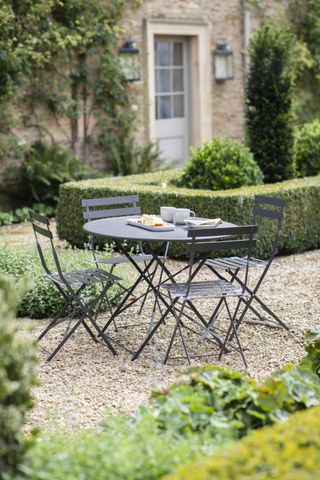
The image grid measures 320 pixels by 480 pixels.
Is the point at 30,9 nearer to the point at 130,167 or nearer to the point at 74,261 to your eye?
the point at 130,167

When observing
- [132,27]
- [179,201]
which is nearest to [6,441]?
[179,201]

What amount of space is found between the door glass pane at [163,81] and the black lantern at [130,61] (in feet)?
3.06

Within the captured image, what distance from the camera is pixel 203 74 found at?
1358 centimetres

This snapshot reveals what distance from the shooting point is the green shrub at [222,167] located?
8820 mm

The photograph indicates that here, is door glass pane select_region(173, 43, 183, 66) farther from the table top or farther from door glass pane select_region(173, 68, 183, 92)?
the table top

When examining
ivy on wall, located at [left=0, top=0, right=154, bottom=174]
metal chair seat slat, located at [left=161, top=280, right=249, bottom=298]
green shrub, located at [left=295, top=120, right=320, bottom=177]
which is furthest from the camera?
ivy on wall, located at [left=0, top=0, right=154, bottom=174]

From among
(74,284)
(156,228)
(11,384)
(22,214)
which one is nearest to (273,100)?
(22,214)

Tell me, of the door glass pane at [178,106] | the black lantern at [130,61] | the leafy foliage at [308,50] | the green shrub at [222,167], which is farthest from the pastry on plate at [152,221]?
the leafy foliage at [308,50]

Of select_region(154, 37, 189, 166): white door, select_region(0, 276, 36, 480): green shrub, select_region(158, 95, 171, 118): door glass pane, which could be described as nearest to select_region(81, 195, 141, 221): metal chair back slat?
select_region(0, 276, 36, 480): green shrub

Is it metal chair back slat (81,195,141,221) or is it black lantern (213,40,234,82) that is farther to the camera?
black lantern (213,40,234,82)

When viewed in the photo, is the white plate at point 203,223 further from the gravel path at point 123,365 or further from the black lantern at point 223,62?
the black lantern at point 223,62

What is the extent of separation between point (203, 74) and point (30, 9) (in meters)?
3.51

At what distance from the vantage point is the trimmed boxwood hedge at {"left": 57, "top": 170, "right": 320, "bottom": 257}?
793 cm

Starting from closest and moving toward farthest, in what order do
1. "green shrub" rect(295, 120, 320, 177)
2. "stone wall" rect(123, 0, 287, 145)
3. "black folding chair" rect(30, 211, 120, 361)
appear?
"black folding chair" rect(30, 211, 120, 361) → "green shrub" rect(295, 120, 320, 177) → "stone wall" rect(123, 0, 287, 145)
